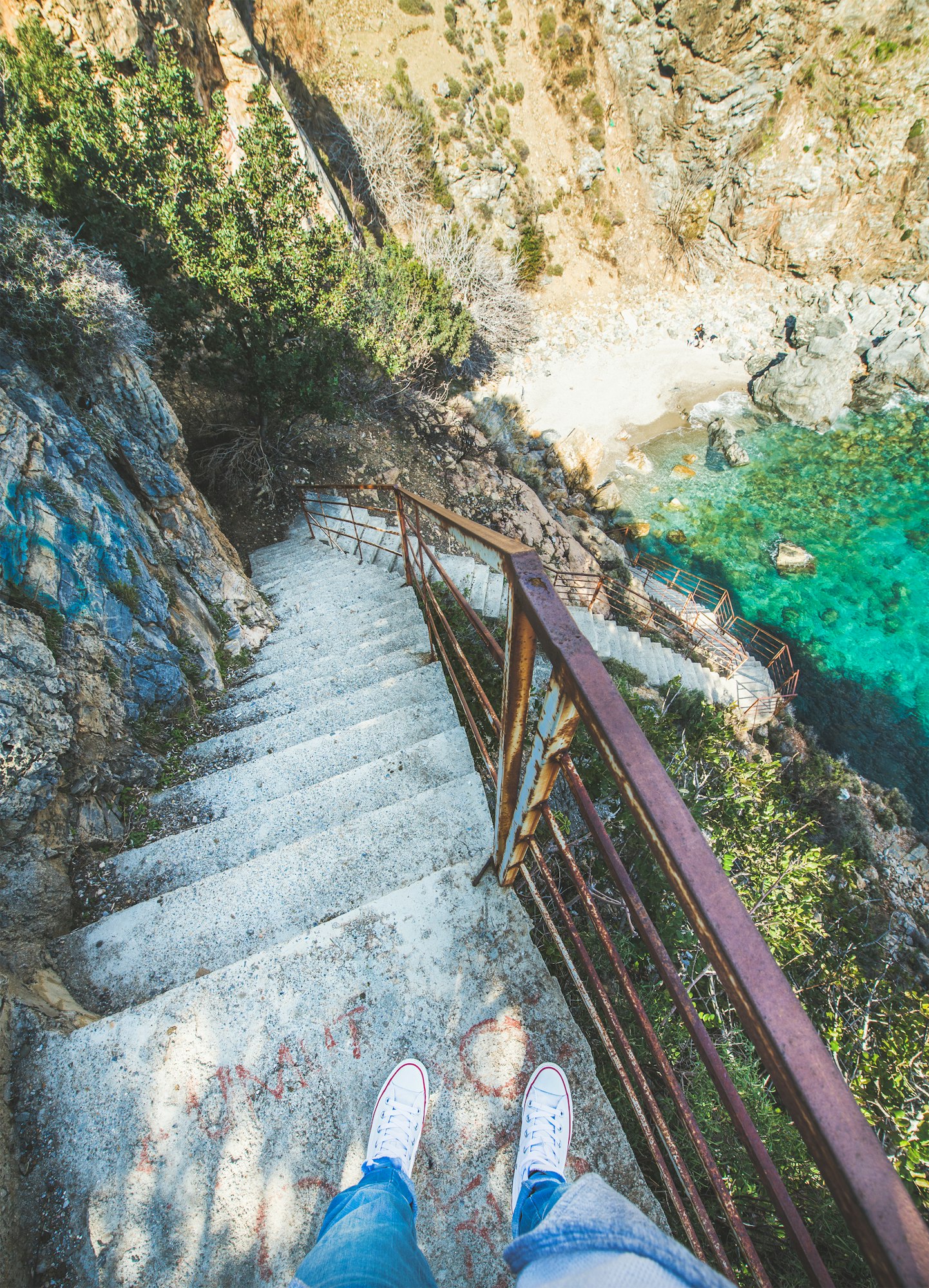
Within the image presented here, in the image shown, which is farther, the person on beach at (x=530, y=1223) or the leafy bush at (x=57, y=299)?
the leafy bush at (x=57, y=299)

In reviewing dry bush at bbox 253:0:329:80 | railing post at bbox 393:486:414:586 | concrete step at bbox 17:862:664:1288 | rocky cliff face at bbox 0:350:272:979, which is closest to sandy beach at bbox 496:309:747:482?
dry bush at bbox 253:0:329:80

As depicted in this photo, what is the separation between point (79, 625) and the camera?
357 cm

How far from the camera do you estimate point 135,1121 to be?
1800 mm

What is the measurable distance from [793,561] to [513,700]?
49.8 feet

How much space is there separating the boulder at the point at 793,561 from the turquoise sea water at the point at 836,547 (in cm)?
25

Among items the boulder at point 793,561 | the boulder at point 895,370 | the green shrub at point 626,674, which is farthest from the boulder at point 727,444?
the green shrub at point 626,674

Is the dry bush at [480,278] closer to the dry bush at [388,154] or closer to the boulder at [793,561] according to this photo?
the dry bush at [388,154]

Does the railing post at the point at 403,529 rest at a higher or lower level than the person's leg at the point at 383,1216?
higher

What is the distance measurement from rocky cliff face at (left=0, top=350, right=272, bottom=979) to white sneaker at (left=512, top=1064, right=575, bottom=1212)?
2166 millimetres

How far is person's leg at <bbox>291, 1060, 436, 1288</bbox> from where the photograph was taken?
4.57 ft

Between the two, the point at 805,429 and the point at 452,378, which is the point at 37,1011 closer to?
the point at 452,378

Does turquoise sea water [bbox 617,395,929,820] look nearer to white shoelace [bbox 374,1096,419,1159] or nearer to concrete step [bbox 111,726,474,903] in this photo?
concrete step [bbox 111,726,474,903]

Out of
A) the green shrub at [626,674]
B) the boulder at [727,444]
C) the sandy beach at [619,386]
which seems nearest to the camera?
the green shrub at [626,674]

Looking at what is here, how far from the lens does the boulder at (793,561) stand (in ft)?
45.4
